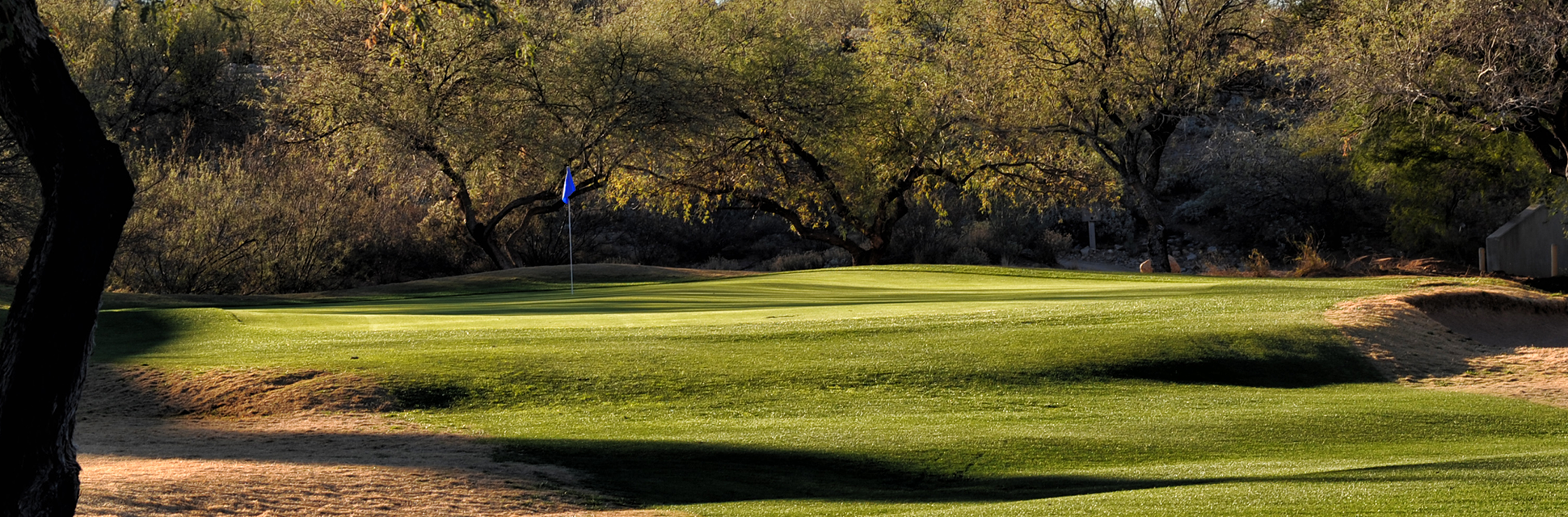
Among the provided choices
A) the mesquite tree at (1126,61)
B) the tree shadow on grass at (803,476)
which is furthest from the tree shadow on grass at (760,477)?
the mesquite tree at (1126,61)

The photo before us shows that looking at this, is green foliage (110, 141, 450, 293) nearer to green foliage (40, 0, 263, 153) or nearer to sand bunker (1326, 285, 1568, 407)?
green foliage (40, 0, 263, 153)

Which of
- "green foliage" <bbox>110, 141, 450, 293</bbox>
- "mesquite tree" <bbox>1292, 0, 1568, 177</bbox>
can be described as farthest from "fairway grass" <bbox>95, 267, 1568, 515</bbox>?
"green foliage" <bbox>110, 141, 450, 293</bbox>

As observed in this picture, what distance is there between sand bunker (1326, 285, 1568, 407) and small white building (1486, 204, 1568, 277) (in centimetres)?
1305

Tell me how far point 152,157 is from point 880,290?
17462mm

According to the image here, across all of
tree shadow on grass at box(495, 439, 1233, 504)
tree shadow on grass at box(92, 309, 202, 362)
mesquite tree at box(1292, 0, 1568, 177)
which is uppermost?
mesquite tree at box(1292, 0, 1568, 177)

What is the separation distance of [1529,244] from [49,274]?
3322cm

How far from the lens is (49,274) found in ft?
18.4

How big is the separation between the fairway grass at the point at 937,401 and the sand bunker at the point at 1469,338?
55 cm

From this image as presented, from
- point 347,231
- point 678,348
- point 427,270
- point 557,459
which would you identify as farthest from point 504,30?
point 557,459

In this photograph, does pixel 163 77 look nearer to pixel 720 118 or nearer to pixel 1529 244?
pixel 720 118

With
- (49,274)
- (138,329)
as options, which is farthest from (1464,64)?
(49,274)

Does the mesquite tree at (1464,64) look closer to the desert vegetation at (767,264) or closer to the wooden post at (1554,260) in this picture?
the desert vegetation at (767,264)

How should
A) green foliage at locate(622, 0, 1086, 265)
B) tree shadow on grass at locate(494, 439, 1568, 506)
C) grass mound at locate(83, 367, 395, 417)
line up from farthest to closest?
green foliage at locate(622, 0, 1086, 265) → grass mound at locate(83, 367, 395, 417) → tree shadow on grass at locate(494, 439, 1568, 506)

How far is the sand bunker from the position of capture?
13.0m
